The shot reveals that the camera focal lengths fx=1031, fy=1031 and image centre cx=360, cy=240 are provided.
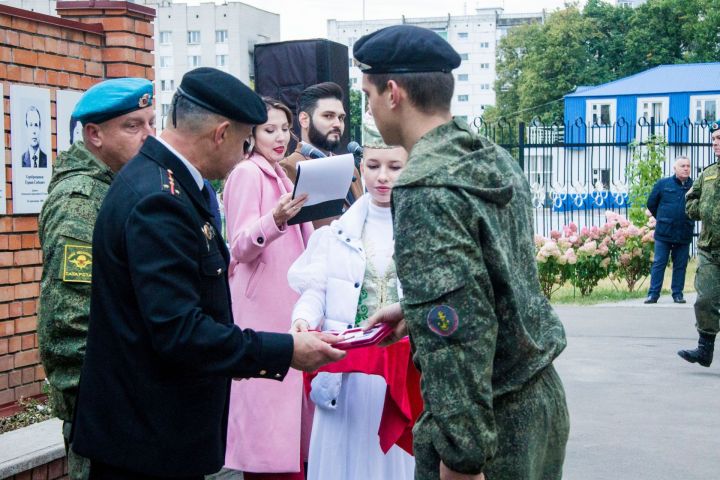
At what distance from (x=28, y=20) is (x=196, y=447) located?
430cm

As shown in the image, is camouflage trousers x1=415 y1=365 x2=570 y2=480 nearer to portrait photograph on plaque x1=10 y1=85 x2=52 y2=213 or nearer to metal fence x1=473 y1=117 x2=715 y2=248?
portrait photograph on plaque x1=10 y1=85 x2=52 y2=213

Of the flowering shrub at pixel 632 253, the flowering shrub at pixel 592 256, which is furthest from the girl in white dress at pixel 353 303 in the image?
the flowering shrub at pixel 632 253

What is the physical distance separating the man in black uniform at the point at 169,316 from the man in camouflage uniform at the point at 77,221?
0.52 metres

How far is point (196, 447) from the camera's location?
114 inches

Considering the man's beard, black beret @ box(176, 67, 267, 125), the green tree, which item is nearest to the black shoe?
the man's beard

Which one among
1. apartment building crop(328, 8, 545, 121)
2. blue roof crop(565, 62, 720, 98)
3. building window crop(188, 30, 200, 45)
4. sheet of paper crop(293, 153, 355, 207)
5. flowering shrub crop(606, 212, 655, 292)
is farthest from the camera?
apartment building crop(328, 8, 545, 121)

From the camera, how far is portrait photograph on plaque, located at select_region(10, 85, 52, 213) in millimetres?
6422

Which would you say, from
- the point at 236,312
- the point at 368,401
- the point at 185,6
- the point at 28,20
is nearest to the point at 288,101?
the point at 28,20

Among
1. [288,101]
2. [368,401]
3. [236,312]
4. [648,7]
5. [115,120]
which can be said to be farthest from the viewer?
[648,7]

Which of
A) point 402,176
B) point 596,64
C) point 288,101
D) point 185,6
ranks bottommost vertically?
point 402,176

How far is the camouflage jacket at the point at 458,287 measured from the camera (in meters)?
2.56

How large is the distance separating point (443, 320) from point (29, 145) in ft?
15.4

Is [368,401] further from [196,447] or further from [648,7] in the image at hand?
[648,7]

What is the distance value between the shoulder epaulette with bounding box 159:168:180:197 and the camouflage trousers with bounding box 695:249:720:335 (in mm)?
7454
